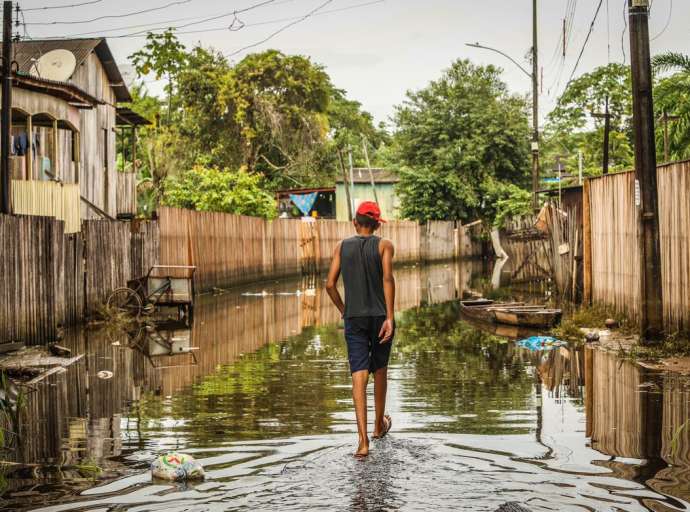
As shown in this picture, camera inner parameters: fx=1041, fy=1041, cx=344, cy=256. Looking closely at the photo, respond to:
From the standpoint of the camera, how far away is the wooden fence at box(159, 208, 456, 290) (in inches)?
1212

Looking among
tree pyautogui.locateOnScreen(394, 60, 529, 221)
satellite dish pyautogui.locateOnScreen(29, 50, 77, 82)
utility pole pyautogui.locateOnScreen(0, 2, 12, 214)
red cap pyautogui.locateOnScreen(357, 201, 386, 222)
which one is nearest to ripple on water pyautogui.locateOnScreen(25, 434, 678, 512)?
red cap pyautogui.locateOnScreen(357, 201, 386, 222)

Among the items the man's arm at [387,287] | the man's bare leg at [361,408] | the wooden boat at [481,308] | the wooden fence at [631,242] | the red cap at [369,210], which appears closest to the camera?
the man's bare leg at [361,408]

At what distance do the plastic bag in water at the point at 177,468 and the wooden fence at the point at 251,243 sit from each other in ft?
70.1

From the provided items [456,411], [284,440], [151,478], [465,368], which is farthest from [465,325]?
[151,478]

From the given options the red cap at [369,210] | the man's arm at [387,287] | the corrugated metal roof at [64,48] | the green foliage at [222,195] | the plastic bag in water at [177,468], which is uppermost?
the corrugated metal roof at [64,48]

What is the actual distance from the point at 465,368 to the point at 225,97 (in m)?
41.9

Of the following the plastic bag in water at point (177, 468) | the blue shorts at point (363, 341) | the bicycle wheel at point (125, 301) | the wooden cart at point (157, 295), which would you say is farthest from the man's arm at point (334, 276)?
the wooden cart at point (157, 295)

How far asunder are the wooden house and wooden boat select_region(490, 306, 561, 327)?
979cm

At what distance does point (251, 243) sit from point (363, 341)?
30696mm

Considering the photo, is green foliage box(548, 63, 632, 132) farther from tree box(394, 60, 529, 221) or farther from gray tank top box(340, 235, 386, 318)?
gray tank top box(340, 235, 386, 318)

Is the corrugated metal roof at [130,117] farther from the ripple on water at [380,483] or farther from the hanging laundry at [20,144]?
the ripple on water at [380,483]

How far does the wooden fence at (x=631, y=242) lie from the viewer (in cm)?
1455

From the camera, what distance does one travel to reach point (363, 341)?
867cm

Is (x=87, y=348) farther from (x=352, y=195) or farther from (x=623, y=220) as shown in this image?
(x=352, y=195)
